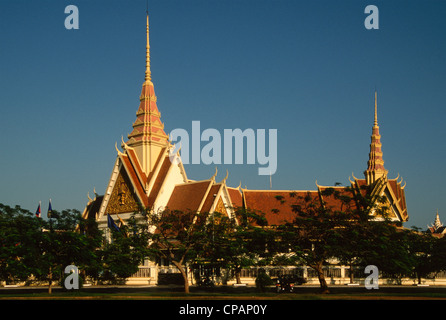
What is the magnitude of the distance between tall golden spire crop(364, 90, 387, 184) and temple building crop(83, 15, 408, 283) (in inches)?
222

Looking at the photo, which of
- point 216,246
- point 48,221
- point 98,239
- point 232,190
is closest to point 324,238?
point 216,246

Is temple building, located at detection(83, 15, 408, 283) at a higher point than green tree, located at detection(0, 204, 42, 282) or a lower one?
higher

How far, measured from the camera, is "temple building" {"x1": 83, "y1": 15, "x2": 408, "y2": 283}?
147 ft

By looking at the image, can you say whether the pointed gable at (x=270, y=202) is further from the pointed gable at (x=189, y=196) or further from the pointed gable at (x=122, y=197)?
the pointed gable at (x=122, y=197)

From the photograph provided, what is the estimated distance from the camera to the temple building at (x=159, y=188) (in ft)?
147

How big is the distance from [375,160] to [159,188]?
84.9ft

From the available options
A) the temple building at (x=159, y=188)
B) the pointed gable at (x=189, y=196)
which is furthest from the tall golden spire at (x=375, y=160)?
the pointed gable at (x=189, y=196)

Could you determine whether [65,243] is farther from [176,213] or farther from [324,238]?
[324,238]

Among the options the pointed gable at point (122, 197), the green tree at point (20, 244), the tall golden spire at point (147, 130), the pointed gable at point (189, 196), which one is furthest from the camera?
the tall golden spire at point (147, 130)

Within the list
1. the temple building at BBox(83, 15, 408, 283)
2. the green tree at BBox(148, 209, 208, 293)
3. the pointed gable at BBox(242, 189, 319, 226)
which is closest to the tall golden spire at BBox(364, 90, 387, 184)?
the temple building at BBox(83, 15, 408, 283)

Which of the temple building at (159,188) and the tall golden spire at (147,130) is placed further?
the tall golden spire at (147,130)

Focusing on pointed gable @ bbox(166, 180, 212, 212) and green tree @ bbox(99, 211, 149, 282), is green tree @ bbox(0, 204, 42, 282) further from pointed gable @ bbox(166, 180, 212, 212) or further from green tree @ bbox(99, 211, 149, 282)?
pointed gable @ bbox(166, 180, 212, 212)

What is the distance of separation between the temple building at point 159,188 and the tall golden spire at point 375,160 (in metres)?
5.64
